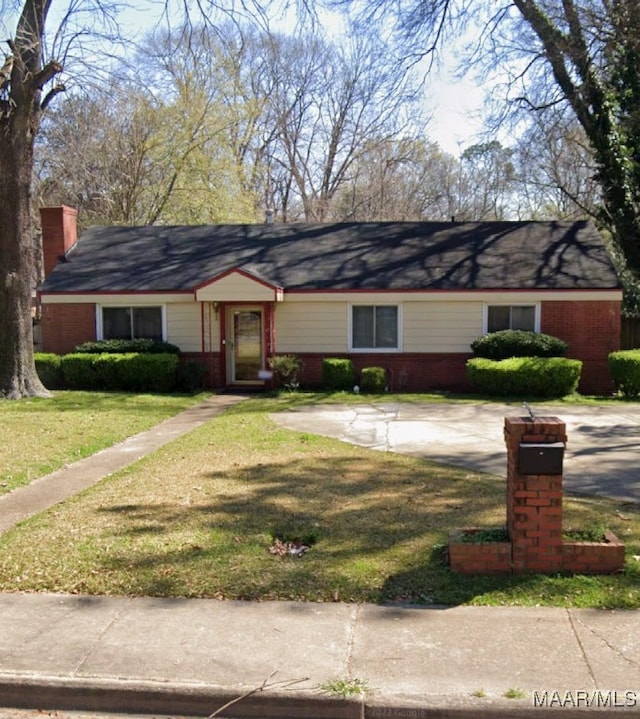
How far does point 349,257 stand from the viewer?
2048 centimetres

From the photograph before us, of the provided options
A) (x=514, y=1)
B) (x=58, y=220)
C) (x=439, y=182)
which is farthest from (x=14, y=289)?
(x=439, y=182)

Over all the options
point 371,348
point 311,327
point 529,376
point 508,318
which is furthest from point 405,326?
point 529,376

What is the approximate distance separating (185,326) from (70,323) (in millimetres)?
3273

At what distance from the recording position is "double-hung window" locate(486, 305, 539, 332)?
18766 mm

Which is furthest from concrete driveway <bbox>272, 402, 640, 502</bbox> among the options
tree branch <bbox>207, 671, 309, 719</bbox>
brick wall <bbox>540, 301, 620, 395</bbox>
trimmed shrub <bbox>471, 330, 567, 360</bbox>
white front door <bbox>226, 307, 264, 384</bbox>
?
tree branch <bbox>207, 671, 309, 719</bbox>

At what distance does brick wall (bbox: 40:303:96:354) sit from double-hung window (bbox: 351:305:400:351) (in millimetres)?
7334

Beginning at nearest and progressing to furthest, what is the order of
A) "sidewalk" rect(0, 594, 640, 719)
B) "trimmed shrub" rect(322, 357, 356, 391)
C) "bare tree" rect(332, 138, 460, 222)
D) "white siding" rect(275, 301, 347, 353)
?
"sidewalk" rect(0, 594, 640, 719) < "trimmed shrub" rect(322, 357, 356, 391) < "white siding" rect(275, 301, 347, 353) < "bare tree" rect(332, 138, 460, 222)

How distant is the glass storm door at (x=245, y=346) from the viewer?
1953 cm

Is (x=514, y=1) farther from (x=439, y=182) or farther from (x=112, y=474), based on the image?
(x=439, y=182)

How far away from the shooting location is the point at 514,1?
21.3 meters

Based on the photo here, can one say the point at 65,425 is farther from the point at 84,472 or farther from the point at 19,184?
the point at 19,184

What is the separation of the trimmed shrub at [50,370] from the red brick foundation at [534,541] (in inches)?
606

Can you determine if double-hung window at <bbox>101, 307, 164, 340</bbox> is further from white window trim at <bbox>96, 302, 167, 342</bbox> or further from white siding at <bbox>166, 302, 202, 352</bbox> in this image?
white siding at <bbox>166, 302, 202, 352</bbox>

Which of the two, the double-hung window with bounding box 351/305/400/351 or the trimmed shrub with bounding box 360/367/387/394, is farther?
the double-hung window with bounding box 351/305/400/351
